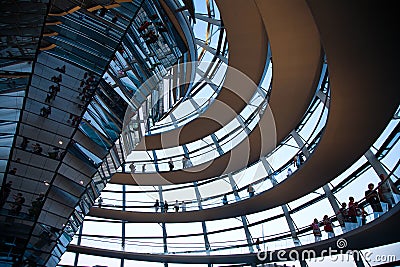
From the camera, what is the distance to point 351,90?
38.1 ft

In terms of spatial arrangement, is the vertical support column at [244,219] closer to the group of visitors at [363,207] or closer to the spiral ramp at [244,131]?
the spiral ramp at [244,131]

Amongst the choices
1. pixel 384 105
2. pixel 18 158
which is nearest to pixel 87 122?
pixel 18 158

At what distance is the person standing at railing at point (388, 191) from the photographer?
11461mm

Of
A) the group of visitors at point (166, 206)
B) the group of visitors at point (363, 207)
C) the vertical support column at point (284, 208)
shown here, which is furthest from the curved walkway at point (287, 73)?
the group of visitors at point (363, 207)

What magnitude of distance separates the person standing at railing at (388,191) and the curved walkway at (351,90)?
2329mm

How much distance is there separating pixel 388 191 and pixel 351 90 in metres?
3.53

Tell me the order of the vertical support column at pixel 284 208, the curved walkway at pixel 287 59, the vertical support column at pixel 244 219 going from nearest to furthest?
1. the curved walkway at pixel 287 59
2. the vertical support column at pixel 284 208
3. the vertical support column at pixel 244 219

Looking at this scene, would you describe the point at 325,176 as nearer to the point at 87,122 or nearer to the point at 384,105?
the point at 384,105

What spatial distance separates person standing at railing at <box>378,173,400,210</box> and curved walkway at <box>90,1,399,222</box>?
2329mm

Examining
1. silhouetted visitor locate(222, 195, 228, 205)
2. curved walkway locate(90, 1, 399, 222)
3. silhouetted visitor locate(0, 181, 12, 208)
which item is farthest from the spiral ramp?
silhouetted visitor locate(222, 195, 228, 205)

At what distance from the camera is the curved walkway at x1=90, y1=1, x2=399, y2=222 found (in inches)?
360

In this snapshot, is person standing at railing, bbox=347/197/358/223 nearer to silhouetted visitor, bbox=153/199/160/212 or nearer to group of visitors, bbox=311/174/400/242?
group of visitors, bbox=311/174/400/242

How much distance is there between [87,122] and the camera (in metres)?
12.0

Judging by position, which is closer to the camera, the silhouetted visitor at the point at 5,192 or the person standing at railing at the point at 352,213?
the silhouetted visitor at the point at 5,192
